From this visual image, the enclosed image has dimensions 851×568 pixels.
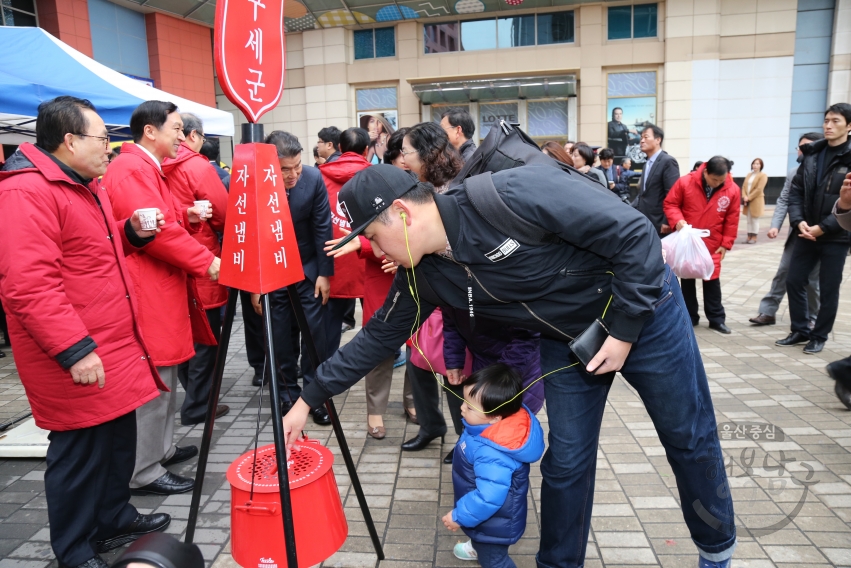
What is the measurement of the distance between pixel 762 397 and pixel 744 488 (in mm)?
1549

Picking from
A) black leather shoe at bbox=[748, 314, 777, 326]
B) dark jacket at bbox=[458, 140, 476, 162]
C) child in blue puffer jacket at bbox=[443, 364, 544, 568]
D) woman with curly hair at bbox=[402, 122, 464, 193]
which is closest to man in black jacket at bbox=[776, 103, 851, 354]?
black leather shoe at bbox=[748, 314, 777, 326]

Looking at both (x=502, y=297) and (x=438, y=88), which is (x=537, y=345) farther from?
(x=438, y=88)

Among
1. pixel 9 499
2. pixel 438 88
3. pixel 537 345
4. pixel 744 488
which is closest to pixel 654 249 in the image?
pixel 537 345

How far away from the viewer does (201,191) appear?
4.20 metres

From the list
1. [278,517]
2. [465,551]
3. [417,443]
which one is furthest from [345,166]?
[278,517]

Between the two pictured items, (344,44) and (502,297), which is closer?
(502,297)

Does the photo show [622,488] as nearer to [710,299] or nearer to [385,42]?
[710,299]

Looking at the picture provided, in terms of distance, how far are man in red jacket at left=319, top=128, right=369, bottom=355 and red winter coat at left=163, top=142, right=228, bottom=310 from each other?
0.79 m

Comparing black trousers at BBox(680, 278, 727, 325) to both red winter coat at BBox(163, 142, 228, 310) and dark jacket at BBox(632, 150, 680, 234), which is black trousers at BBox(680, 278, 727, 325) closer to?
dark jacket at BBox(632, 150, 680, 234)

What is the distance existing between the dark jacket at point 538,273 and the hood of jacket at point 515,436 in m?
0.45


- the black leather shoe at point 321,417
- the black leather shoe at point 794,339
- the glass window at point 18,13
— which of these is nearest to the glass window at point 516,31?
the glass window at point 18,13

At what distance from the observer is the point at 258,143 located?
2176mm

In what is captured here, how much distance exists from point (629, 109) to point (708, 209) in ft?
41.4

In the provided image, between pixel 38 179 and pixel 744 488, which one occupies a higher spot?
pixel 38 179
